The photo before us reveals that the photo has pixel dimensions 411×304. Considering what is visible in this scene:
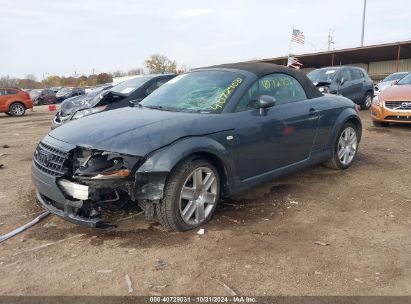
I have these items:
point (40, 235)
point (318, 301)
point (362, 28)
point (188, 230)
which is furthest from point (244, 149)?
point (362, 28)

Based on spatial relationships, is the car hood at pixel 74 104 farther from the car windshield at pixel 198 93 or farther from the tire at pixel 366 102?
the tire at pixel 366 102

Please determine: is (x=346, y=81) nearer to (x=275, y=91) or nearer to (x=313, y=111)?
(x=313, y=111)

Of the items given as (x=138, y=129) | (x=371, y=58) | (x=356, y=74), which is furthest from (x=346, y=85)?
(x=371, y=58)

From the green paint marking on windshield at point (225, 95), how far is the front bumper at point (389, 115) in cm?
623

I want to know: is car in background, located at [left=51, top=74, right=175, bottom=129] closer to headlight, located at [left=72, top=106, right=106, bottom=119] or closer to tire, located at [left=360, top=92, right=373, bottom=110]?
Result: headlight, located at [left=72, top=106, right=106, bottom=119]

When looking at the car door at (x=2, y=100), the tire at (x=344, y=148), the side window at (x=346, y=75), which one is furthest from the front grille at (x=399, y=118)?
the car door at (x=2, y=100)

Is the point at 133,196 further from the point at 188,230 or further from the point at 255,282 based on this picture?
the point at 255,282

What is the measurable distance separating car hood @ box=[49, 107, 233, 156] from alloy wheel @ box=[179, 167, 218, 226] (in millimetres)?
411

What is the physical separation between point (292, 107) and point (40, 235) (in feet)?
10.4

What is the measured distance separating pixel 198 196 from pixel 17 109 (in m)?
18.0

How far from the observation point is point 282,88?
474 cm

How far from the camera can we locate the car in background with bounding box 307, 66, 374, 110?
1234 centimetres

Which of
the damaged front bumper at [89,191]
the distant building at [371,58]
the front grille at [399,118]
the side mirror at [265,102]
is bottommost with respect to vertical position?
the front grille at [399,118]

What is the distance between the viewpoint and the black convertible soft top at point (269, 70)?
453 cm
